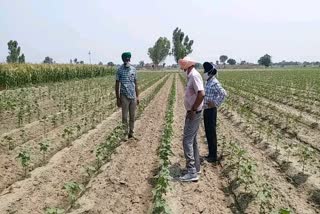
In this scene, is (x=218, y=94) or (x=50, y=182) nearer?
(x=50, y=182)

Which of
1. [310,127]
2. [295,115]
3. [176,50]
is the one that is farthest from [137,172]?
[176,50]

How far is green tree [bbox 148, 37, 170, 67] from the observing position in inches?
4957

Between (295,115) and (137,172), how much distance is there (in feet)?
28.2

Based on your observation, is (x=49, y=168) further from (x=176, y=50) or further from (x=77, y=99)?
(x=176, y=50)

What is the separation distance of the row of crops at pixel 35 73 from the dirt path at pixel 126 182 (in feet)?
48.4

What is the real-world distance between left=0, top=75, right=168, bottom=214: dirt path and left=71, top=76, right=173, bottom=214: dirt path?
40 cm

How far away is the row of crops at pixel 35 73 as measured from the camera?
2281 cm

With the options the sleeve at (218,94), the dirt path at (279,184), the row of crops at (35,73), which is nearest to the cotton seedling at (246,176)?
the dirt path at (279,184)

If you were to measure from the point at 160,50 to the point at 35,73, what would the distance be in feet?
331

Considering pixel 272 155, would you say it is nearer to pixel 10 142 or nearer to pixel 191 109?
pixel 191 109

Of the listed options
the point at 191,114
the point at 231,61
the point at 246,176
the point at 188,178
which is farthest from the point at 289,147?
the point at 231,61

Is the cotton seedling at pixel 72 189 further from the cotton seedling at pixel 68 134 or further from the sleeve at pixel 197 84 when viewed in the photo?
the cotton seedling at pixel 68 134

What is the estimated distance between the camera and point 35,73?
26859mm

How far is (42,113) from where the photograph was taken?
14297mm
